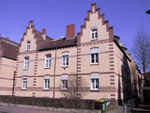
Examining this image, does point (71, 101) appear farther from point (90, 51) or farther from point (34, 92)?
point (34, 92)

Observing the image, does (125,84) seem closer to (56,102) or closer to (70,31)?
(70,31)

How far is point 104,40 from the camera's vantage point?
2395 cm

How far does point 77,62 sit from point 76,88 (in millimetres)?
4220

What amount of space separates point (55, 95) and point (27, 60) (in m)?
9.65

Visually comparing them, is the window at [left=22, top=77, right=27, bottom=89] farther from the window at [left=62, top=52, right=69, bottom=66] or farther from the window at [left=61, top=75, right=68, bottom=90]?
the window at [left=62, top=52, right=69, bottom=66]

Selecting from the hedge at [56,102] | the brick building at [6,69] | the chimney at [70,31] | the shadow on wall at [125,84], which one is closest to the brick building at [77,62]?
the chimney at [70,31]

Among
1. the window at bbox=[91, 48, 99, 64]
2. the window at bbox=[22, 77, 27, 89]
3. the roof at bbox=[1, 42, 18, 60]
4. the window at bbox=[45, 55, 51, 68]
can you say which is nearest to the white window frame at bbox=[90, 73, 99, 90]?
the window at bbox=[91, 48, 99, 64]

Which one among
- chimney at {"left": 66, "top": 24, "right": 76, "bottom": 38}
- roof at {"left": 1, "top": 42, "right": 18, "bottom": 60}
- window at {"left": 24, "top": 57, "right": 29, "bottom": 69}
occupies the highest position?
chimney at {"left": 66, "top": 24, "right": 76, "bottom": 38}

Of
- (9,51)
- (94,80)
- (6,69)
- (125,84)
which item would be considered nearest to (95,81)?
(94,80)

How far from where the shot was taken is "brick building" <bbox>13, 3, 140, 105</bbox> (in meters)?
23.0

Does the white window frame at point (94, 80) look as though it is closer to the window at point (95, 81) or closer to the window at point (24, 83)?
the window at point (95, 81)

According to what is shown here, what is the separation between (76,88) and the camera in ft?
76.8

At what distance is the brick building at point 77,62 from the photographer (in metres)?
23.0

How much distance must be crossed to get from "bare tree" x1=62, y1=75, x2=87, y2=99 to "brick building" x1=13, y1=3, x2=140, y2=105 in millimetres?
622
